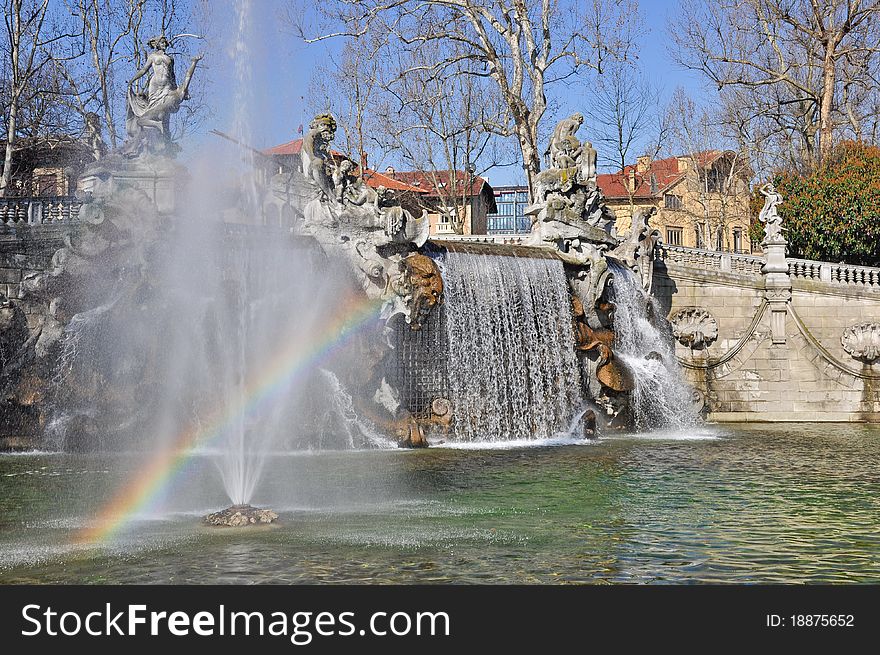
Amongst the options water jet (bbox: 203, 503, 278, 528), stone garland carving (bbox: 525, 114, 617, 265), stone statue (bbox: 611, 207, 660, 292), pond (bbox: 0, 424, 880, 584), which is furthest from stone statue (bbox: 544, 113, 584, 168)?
water jet (bbox: 203, 503, 278, 528)

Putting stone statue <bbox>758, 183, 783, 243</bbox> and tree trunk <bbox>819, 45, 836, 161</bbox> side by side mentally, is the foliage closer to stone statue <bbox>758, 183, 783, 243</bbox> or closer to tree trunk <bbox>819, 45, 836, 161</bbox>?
stone statue <bbox>758, 183, 783, 243</bbox>

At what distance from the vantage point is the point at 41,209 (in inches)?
904

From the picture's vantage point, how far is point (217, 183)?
23109 mm

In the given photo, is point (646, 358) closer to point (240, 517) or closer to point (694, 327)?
point (694, 327)

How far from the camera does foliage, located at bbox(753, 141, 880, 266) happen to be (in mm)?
32125

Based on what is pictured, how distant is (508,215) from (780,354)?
45480 millimetres

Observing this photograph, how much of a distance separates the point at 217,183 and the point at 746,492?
12.8 meters

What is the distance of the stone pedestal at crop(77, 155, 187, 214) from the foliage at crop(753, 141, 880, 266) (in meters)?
18.3

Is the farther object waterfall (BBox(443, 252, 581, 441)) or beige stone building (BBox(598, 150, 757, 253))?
beige stone building (BBox(598, 150, 757, 253))

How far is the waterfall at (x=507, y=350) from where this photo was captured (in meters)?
23.4

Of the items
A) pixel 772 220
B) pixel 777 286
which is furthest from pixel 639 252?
pixel 772 220

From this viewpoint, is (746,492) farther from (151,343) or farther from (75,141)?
(75,141)

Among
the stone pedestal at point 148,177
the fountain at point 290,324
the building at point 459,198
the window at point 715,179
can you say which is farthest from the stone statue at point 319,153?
the window at point 715,179

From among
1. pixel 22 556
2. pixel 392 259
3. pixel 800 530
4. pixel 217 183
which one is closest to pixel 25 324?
pixel 217 183
